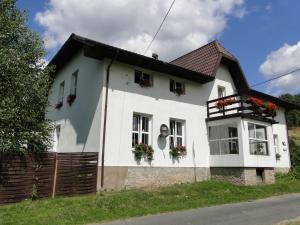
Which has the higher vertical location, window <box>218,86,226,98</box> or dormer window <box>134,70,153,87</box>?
window <box>218,86,226,98</box>

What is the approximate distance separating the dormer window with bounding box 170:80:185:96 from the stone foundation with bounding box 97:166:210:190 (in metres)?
4.00

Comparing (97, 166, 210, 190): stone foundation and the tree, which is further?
(97, 166, 210, 190): stone foundation

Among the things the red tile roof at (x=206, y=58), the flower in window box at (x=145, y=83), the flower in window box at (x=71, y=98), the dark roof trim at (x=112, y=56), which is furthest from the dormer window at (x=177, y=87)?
the flower in window box at (x=71, y=98)

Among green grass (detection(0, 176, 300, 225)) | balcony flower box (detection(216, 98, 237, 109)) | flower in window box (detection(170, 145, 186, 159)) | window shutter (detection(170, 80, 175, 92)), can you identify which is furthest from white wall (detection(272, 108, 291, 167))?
window shutter (detection(170, 80, 175, 92))

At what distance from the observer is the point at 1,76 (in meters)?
12.5

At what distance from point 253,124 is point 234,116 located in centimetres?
148

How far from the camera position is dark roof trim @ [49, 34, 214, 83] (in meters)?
13.7

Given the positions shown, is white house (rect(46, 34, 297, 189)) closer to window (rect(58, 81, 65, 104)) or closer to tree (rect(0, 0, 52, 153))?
window (rect(58, 81, 65, 104))

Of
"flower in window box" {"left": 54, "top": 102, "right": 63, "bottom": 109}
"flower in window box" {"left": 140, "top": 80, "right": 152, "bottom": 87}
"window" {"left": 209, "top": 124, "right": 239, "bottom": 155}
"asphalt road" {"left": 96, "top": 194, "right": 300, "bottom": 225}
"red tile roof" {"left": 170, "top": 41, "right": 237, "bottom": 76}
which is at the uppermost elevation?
"red tile roof" {"left": 170, "top": 41, "right": 237, "bottom": 76}

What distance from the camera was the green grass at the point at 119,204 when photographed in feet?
29.5

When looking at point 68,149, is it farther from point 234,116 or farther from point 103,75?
point 234,116

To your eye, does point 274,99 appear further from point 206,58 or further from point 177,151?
point 177,151

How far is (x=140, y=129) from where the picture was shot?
1499cm

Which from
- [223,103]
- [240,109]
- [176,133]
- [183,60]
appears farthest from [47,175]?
[183,60]
